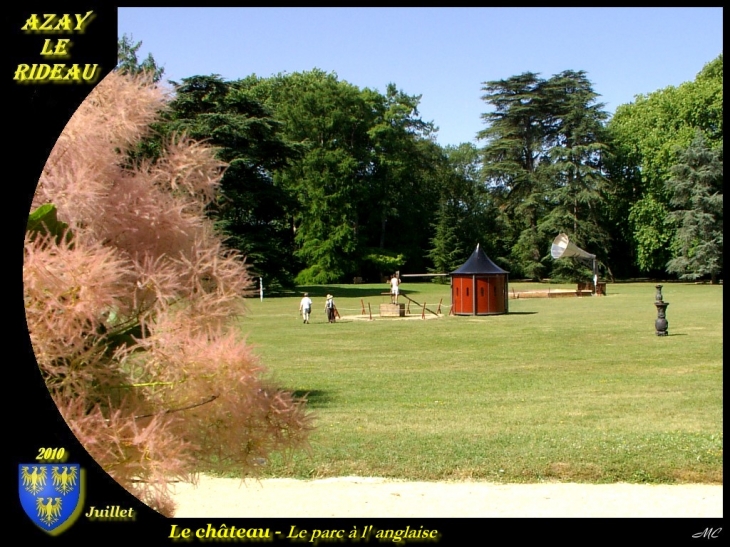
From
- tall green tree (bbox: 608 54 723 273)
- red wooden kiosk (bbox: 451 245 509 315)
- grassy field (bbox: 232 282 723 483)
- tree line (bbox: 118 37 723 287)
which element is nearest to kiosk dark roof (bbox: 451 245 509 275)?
red wooden kiosk (bbox: 451 245 509 315)

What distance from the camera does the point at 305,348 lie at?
2077 centimetres

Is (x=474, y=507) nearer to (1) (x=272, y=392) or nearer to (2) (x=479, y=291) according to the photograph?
(1) (x=272, y=392)

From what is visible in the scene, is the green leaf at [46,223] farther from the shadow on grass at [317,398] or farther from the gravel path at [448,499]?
the shadow on grass at [317,398]

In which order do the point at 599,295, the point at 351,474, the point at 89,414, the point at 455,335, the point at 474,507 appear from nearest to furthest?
the point at 89,414 < the point at 474,507 < the point at 351,474 < the point at 455,335 < the point at 599,295

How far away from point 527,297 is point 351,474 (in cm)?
4121

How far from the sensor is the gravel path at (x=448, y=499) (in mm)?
5652

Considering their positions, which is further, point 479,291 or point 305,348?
point 479,291

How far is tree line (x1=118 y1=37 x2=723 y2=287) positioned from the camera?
181ft

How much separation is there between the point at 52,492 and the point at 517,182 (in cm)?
6894

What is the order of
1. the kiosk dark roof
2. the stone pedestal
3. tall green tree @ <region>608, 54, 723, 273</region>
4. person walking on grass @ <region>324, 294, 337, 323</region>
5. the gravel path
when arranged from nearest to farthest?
the gravel path → person walking on grass @ <region>324, 294, 337, 323</region> → the stone pedestal → the kiosk dark roof → tall green tree @ <region>608, 54, 723, 273</region>

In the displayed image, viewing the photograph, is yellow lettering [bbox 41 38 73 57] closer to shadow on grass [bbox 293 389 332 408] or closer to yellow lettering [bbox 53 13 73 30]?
yellow lettering [bbox 53 13 73 30]

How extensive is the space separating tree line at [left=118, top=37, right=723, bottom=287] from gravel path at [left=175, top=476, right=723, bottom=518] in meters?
44.7

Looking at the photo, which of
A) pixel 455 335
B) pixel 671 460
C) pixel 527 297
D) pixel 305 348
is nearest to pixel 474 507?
pixel 671 460

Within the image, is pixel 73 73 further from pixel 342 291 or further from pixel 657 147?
pixel 657 147
